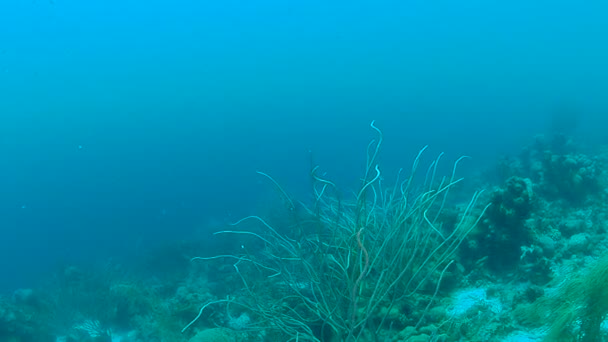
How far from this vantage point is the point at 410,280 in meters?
5.14

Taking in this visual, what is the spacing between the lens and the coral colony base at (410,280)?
4508 mm

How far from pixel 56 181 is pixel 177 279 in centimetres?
3907

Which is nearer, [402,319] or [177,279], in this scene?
[402,319]

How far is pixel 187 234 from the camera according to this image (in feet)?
67.1

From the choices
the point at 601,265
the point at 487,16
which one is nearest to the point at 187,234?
the point at 601,265

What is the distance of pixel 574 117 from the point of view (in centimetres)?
2861

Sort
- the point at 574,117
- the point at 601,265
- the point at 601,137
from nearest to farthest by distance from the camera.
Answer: the point at 601,265 → the point at 601,137 → the point at 574,117

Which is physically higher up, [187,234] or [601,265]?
[187,234]

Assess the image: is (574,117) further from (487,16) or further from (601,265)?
(487,16)

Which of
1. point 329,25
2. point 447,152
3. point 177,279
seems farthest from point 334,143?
point 329,25

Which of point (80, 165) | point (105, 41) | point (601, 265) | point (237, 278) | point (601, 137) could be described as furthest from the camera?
point (105, 41)

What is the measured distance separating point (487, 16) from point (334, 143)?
151m

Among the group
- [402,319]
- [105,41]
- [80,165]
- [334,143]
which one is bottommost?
[402,319]

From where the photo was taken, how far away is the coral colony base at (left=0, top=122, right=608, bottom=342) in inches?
177
